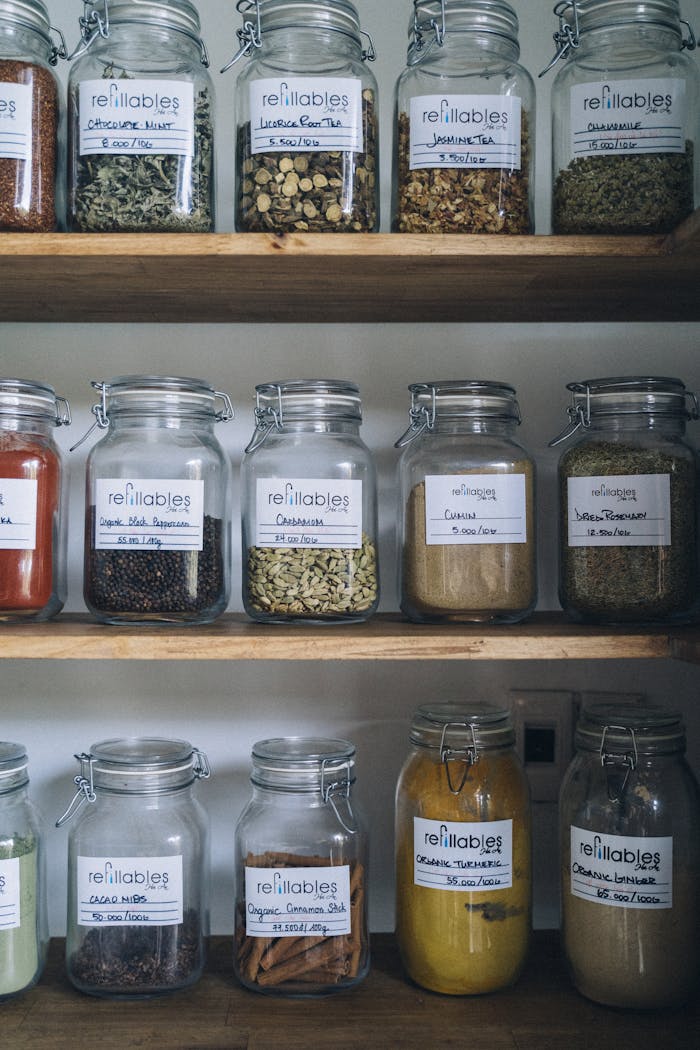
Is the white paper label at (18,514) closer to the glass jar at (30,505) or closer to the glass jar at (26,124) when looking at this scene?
the glass jar at (30,505)

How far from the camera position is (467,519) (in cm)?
104

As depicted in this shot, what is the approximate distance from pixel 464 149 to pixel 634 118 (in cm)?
18

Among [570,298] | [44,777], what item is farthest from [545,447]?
[44,777]

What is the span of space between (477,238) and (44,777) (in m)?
0.85

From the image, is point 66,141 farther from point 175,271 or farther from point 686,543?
point 686,543

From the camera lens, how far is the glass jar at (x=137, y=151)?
0.97 metres

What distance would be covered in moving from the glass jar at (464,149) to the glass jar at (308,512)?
23cm

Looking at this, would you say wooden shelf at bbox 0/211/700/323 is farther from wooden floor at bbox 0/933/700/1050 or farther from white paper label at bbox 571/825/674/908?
wooden floor at bbox 0/933/700/1050

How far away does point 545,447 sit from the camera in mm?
1244

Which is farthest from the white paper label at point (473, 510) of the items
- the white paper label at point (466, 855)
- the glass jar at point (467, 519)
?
the white paper label at point (466, 855)

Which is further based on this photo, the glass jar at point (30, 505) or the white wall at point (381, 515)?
the white wall at point (381, 515)

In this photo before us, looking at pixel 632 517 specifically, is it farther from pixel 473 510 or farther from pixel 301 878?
pixel 301 878

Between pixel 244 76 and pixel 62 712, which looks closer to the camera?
pixel 244 76

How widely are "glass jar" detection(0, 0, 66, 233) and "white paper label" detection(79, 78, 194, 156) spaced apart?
0.18 ft
